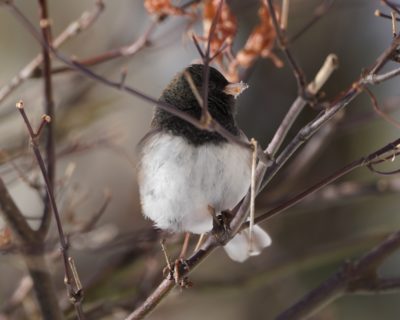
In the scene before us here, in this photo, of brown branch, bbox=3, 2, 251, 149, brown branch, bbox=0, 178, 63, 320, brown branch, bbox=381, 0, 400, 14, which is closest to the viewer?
brown branch, bbox=3, 2, 251, 149

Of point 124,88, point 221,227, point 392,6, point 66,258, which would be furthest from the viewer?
point 221,227

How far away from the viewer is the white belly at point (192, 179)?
2.21 metres

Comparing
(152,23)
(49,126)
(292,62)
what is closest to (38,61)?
(49,126)

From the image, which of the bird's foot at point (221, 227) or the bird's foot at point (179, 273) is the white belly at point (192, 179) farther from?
the bird's foot at point (179, 273)

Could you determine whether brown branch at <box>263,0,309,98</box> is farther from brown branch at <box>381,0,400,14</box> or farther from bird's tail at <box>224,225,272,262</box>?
bird's tail at <box>224,225,272,262</box>

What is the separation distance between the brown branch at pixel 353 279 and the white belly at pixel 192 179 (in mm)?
430

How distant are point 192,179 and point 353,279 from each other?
68cm

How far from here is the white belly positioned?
87.0 inches

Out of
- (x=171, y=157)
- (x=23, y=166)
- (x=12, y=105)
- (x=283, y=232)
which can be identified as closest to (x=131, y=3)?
(x=12, y=105)

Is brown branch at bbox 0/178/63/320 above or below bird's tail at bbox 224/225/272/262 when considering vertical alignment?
above

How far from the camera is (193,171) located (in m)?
2.21

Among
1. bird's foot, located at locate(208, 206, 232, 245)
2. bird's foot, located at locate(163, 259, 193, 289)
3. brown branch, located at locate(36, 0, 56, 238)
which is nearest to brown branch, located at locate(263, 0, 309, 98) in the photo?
bird's foot, located at locate(208, 206, 232, 245)

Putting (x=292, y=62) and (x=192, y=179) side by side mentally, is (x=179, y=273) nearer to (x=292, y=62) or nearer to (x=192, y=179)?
(x=192, y=179)

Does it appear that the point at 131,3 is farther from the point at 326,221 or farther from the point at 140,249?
the point at 326,221
